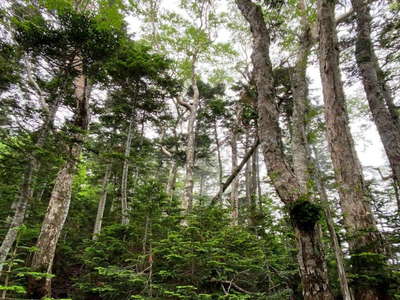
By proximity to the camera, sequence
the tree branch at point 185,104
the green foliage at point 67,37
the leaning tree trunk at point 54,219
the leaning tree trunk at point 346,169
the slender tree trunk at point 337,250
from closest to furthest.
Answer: the slender tree trunk at point 337,250 → the leaning tree trunk at point 346,169 → the green foliage at point 67,37 → the leaning tree trunk at point 54,219 → the tree branch at point 185,104

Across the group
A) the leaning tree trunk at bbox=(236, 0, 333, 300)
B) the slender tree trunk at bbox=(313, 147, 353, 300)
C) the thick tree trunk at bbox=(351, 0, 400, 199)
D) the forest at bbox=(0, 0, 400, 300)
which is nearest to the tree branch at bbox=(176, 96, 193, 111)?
the forest at bbox=(0, 0, 400, 300)

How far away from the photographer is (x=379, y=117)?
6488 mm

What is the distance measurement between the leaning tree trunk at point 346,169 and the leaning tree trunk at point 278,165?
1.06 metres

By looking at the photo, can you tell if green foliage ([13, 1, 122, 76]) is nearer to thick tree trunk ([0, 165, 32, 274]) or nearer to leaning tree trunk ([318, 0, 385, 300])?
thick tree trunk ([0, 165, 32, 274])

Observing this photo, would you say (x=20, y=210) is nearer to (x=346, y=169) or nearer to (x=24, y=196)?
(x=24, y=196)

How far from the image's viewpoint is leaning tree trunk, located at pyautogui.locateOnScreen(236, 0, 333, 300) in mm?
2916

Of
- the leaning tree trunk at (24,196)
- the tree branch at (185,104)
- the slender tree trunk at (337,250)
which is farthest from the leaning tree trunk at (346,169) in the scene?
the tree branch at (185,104)

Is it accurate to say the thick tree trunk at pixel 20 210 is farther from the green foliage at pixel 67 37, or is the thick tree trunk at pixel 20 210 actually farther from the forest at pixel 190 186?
the green foliage at pixel 67 37

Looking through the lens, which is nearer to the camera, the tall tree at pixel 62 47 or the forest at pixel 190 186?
the forest at pixel 190 186

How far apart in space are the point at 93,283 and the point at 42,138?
12.1ft

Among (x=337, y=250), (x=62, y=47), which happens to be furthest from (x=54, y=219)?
(x=337, y=250)

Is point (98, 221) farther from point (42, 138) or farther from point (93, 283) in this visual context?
point (42, 138)

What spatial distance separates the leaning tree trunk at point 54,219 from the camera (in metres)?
4.71

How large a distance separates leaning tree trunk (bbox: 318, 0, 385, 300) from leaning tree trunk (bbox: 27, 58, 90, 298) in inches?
222
